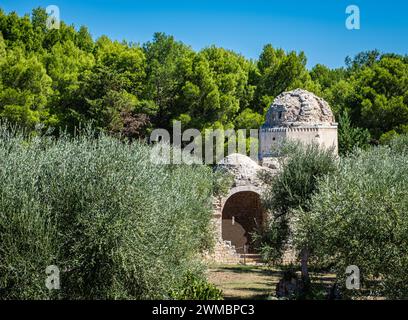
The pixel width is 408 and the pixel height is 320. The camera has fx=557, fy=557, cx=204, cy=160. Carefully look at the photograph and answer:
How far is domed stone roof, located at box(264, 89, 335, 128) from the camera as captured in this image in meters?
26.1

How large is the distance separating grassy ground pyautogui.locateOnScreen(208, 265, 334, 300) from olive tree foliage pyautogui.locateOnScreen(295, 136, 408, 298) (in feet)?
13.3

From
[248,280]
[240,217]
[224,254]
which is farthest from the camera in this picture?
[240,217]

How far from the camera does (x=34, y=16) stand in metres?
49.4

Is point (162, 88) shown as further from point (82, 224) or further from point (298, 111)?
point (82, 224)

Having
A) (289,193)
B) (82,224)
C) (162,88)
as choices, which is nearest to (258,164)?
(289,193)

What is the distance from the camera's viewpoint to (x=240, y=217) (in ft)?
92.9

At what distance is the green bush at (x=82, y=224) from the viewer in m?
10.0

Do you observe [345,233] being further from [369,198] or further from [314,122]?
[314,122]

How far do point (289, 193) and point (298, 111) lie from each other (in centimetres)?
924

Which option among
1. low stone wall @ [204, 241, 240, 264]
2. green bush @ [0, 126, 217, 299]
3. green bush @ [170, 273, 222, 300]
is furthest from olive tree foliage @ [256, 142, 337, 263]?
green bush @ [0, 126, 217, 299]

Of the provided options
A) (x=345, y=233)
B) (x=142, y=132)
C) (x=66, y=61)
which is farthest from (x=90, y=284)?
(x=66, y=61)

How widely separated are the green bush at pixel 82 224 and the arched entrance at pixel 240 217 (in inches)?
623

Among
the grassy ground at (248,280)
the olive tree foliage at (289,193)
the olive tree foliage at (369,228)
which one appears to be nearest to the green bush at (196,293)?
the olive tree foliage at (369,228)
